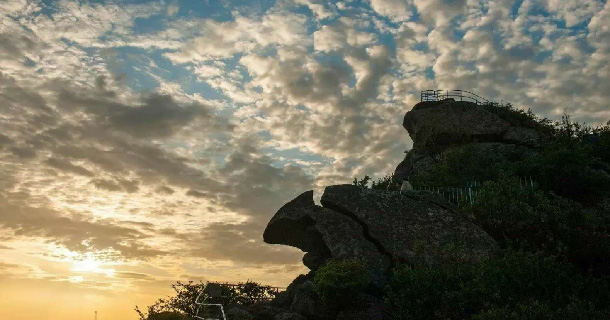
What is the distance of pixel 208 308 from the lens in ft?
94.1

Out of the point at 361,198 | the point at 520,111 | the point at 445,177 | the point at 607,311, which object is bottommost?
the point at 607,311

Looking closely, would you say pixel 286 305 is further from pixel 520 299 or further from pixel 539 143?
pixel 539 143

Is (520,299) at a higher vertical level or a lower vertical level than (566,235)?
lower

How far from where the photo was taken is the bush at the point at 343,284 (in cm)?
2619

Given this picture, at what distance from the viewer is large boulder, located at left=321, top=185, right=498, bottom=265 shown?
2973 cm

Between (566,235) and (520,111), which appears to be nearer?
(566,235)

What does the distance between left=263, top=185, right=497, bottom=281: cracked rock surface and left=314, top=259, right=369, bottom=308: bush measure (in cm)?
196

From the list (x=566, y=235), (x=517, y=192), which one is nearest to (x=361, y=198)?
(x=517, y=192)

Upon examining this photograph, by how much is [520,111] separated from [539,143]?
637 centimetres

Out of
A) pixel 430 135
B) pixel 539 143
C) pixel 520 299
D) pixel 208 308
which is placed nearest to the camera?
pixel 520 299

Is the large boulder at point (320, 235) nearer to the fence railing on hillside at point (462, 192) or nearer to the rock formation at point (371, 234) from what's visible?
the rock formation at point (371, 234)

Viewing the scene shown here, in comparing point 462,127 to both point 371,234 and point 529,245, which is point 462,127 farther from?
point 371,234

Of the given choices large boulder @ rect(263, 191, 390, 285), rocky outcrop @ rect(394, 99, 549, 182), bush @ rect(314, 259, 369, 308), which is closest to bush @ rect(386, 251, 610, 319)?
bush @ rect(314, 259, 369, 308)

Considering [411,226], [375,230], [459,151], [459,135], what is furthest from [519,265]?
[459,135]
